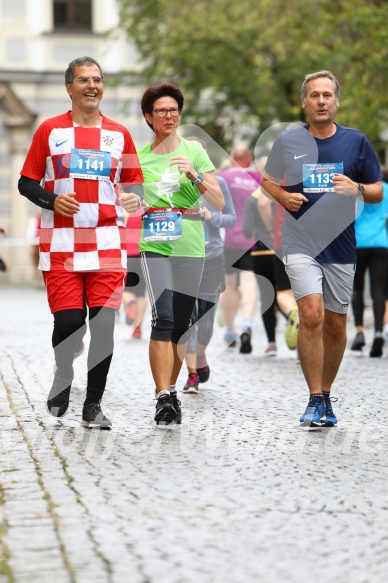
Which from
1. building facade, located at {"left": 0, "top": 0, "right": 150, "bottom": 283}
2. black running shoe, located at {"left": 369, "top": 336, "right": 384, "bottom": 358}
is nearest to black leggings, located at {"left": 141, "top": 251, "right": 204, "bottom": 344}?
black running shoe, located at {"left": 369, "top": 336, "right": 384, "bottom": 358}

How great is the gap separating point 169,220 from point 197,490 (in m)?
2.41

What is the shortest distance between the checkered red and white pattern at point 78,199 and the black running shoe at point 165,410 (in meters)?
0.75

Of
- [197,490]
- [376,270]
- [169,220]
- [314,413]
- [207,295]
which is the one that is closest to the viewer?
[197,490]

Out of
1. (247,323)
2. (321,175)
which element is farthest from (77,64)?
(247,323)

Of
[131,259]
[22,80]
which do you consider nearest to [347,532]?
[131,259]

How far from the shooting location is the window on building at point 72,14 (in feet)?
105

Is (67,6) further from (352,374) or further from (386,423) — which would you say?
(386,423)

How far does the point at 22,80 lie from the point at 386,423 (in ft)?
83.8

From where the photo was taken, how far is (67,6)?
3200cm

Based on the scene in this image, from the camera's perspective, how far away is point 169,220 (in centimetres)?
766

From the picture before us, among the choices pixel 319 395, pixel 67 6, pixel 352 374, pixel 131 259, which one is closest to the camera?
pixel 319 395

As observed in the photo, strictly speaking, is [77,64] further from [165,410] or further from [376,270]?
[376,270]

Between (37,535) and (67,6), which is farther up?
(67,6)

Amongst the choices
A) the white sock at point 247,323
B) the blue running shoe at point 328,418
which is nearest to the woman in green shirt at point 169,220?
the blue running shoe at point 328,418
